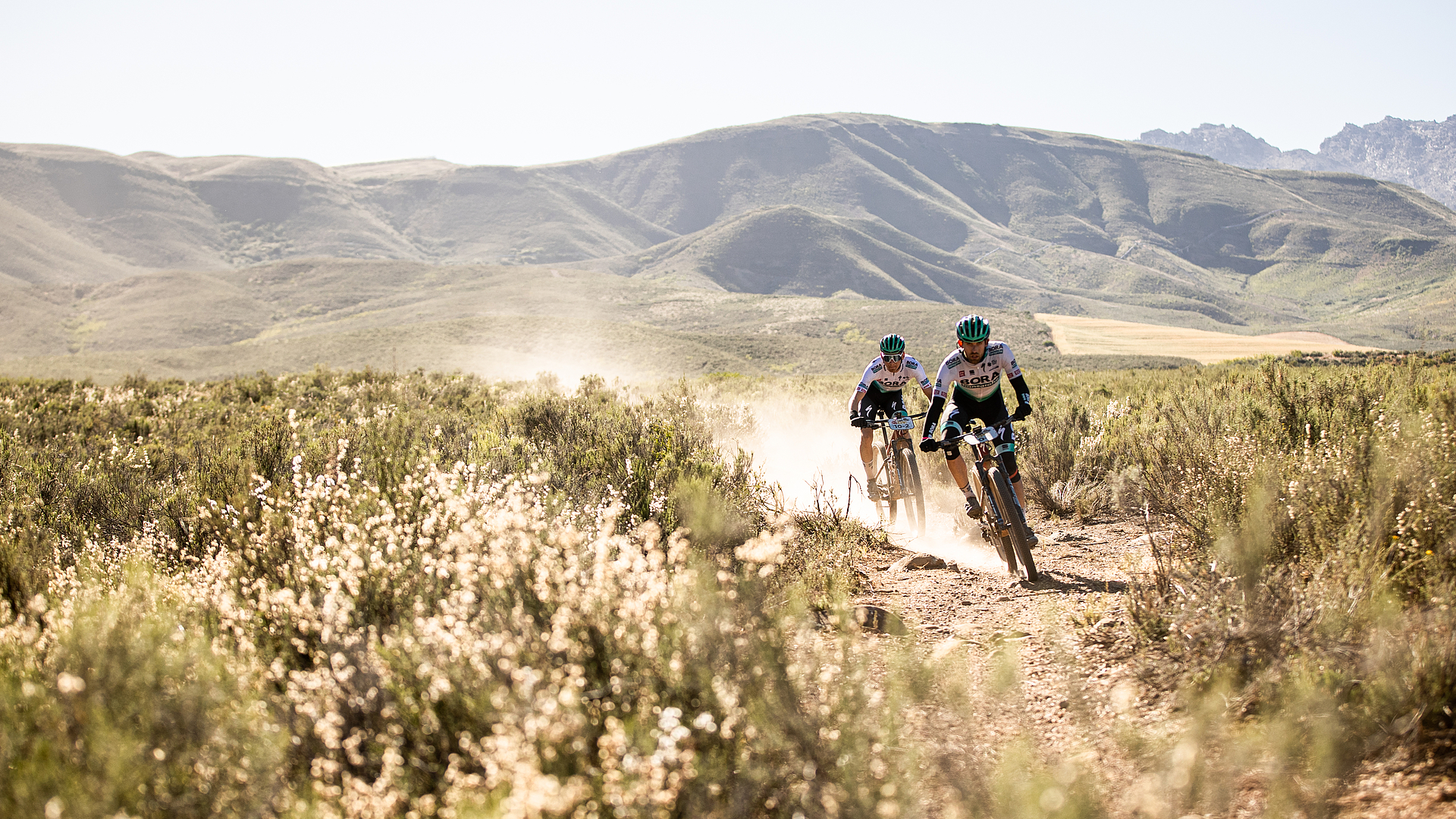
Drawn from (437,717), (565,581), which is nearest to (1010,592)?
(565,581)

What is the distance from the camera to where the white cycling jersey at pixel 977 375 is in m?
6.65

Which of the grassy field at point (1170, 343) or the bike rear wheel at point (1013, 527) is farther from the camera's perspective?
the grassy field at point (1170, 343)

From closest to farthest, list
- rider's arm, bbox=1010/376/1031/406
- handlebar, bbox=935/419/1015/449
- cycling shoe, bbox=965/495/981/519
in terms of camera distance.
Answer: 1. handlebar, bbox=935/419/1015/449
2. cycling shoe, bbox=965/495/981/519
3. rider's arm, bbox=1010/376/1031/406

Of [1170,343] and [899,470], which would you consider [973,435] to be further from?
[1170,343]

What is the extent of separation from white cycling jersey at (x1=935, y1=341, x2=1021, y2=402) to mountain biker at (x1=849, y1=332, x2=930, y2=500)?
158 centimetres

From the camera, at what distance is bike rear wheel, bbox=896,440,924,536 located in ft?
26.5

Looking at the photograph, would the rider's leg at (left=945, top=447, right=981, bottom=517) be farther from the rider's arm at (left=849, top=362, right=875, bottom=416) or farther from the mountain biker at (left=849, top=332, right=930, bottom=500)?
the rider's arm at (left=849, top=362, right=875, bottom=416)

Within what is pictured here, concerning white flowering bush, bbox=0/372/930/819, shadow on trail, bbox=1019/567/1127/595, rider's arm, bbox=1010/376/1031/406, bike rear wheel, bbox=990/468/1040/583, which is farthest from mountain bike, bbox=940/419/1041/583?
white flowering bush, bbox=0/372/930/819

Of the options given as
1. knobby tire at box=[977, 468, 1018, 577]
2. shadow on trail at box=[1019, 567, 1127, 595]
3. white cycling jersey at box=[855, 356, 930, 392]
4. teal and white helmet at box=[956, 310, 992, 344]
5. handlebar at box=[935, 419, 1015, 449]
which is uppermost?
teal and white helmet at box=[956, 310, 992, 344]

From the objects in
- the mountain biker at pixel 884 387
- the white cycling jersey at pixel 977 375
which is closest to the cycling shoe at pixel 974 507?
the white cycling jersey at pixel 977 375

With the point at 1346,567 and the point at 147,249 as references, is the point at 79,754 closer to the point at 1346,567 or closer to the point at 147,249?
the point at 1346,567

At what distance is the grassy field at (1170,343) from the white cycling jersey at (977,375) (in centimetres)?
6056

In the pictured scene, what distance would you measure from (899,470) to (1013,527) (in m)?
2.43

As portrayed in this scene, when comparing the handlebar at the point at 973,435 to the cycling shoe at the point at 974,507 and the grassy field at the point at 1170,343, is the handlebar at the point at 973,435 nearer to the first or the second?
the cycling shoe at the point at 974,507
